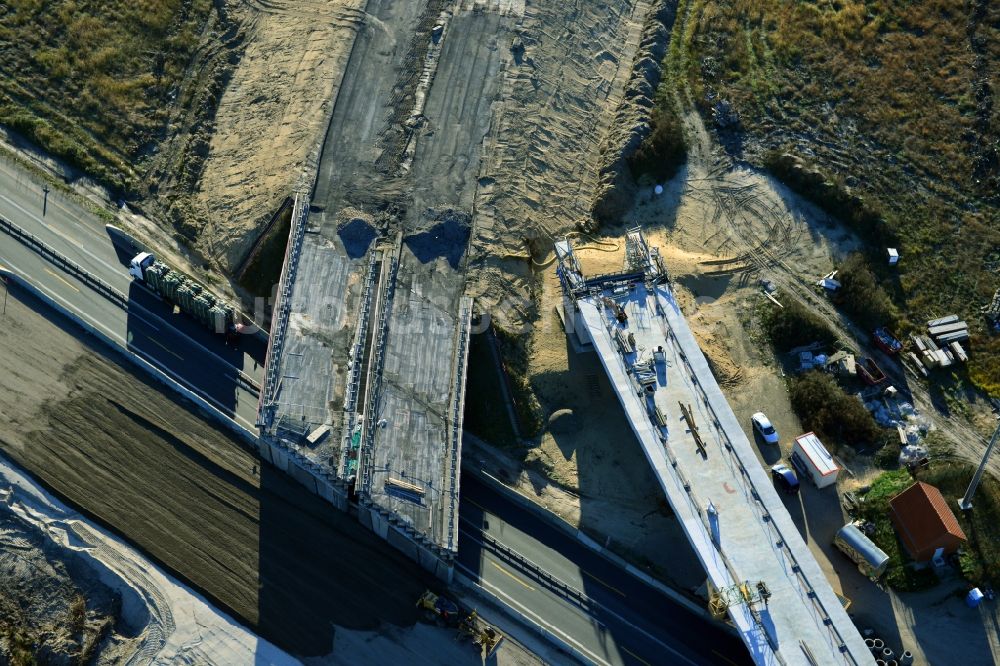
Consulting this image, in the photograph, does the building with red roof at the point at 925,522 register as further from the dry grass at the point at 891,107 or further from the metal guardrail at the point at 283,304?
the metal guardrail at the point at 283,304

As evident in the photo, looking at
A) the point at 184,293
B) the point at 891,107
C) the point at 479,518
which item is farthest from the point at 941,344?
the point at 184,293

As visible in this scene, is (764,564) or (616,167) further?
(616,167)

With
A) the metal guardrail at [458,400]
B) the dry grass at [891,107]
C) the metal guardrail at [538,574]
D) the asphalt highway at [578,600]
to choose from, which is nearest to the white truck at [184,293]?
the metal guardrail at [458,400]

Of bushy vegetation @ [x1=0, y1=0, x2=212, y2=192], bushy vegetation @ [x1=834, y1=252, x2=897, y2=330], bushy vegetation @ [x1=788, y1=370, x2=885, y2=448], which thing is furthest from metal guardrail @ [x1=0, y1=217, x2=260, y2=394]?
bushy vegetation @ [x1=834, y1=252, x2=897, y2=330]

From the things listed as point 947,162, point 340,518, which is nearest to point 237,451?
point 340,518

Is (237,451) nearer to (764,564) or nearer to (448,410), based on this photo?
(448,410)

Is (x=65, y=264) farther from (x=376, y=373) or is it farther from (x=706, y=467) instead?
(x=706, y=467)

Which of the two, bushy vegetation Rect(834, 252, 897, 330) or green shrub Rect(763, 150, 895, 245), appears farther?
green shrub Rect(763, 150, 895, 245)

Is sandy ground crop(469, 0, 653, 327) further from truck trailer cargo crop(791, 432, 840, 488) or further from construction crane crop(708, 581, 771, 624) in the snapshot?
construction crane crop(708, 581, 771, 624)
